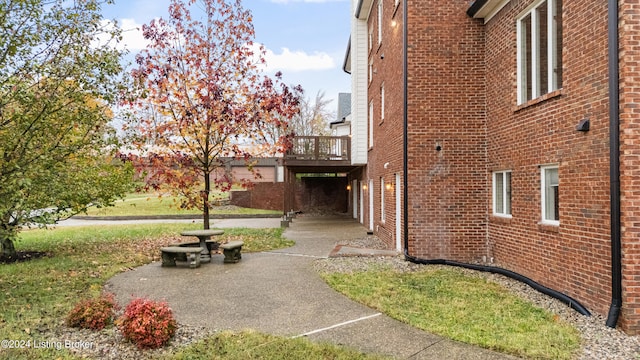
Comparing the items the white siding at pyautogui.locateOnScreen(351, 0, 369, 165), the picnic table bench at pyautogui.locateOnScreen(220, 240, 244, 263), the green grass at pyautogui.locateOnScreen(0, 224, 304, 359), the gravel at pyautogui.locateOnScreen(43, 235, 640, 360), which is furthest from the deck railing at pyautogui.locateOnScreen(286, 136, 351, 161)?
the gravel at pyautogui.locateOnScreen(43, 235, 640, 360)

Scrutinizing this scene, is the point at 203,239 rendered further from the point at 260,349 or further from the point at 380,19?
the point at 380,19

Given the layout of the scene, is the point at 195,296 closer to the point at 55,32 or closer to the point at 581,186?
the point at 55,32

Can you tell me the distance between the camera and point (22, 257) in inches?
436

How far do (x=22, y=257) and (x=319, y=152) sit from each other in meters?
11.7

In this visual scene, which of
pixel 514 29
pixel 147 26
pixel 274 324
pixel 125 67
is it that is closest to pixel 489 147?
pixel 514 29

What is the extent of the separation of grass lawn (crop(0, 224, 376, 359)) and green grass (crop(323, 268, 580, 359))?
1.51 meters

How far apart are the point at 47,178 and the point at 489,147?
8.57 m

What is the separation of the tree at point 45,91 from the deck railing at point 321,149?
11.5 meters

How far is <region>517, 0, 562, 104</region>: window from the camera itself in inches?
264

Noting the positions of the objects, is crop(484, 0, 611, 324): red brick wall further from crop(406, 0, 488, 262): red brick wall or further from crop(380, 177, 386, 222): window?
crop(380, 177, 386, 222): window

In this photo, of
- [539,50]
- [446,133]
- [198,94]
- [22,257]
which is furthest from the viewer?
[198,94]

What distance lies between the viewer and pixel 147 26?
12070 millimetres

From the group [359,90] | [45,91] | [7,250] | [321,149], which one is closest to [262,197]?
[321,149]

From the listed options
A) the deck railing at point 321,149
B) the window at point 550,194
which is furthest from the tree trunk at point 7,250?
the window at point 550,194
